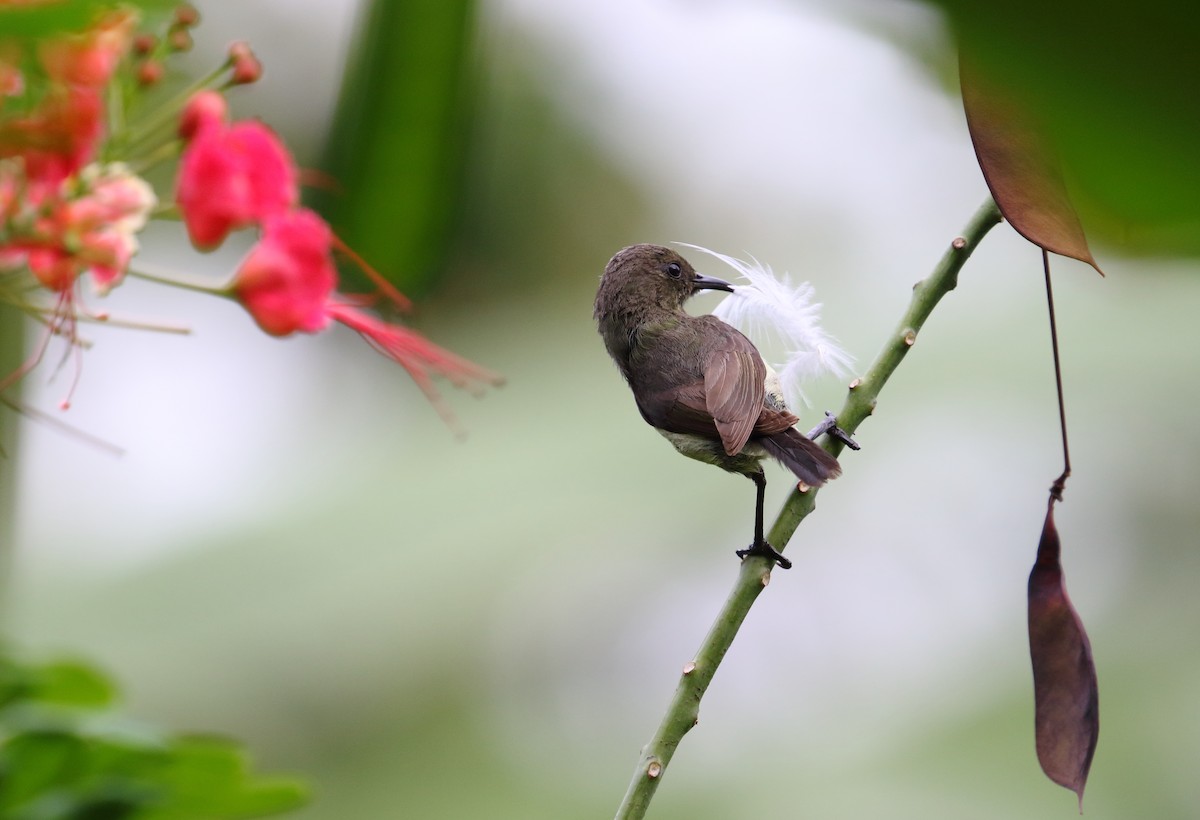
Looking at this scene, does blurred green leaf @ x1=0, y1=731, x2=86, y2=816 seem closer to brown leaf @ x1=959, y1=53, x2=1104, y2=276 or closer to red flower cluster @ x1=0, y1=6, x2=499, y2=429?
red flower cluster @ x1=0, y1=6, x2=499, y2=429

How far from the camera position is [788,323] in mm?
625

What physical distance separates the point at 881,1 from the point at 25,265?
41 centimetres

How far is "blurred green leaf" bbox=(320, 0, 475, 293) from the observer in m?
0.65

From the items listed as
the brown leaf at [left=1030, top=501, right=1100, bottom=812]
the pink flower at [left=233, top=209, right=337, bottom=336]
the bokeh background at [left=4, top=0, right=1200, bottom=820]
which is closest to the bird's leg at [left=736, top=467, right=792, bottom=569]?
the brown leaf at [left=1030, top=501, right=1100, bottom=812]

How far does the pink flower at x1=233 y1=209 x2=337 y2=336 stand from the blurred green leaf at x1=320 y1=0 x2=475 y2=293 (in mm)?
150

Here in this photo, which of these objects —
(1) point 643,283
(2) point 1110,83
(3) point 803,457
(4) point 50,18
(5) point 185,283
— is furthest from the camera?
(1) point 643,283

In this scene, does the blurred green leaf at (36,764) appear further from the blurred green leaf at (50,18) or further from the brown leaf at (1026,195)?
the brown leaf at (1026,195)

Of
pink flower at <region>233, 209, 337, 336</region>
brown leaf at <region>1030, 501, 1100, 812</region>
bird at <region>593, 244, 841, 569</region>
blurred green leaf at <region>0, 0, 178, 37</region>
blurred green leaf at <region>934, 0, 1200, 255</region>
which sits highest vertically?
blurred green leaf at <region>934, 0, 1200, 255</region>

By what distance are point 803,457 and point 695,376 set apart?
115 millimetres

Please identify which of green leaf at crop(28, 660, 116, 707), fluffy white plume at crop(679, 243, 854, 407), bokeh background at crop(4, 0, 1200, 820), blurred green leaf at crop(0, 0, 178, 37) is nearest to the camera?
blurred green leaf at crop(0, 0, 178, 37)

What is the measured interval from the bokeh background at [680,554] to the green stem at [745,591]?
91 cm

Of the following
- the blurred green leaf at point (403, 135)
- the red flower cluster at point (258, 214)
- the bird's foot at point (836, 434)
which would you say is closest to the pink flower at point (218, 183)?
the red flower cluster at point (258, 214)

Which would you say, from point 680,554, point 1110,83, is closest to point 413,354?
point 1110,83

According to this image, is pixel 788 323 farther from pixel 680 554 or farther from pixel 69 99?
pixel 680 554
